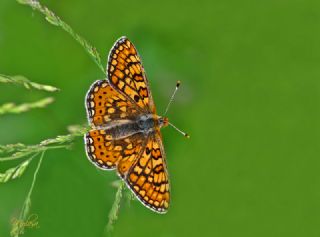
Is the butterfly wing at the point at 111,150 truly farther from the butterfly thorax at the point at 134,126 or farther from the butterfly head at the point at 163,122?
the butterfly head at the point at 163,122

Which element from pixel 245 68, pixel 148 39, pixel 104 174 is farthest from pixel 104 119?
pixel 245 68

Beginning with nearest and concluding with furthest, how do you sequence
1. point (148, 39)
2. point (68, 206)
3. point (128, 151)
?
1. point (128, 151)
2. point (68, 206)
3. point (148, 39)

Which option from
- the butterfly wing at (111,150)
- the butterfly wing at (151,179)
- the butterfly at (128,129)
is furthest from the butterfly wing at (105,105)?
the butterfly wing at (151,179)

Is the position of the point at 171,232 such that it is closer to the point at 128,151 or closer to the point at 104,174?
A: the point at 104,174

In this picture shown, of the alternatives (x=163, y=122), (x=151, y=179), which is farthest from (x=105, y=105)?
(x=151, y=179)

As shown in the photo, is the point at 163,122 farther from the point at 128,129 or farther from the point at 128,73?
the point at 128,73

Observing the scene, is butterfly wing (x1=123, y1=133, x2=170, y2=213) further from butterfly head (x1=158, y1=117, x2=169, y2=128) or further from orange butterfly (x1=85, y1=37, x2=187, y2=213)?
butterfly head (x1=158, y1=117, x2=169, y2=128)

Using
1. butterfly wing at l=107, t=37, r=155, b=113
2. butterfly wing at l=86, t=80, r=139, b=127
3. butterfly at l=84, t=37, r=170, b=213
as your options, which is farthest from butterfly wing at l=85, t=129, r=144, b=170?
butterfly wing at l=107, t=37, r=155, b=113
